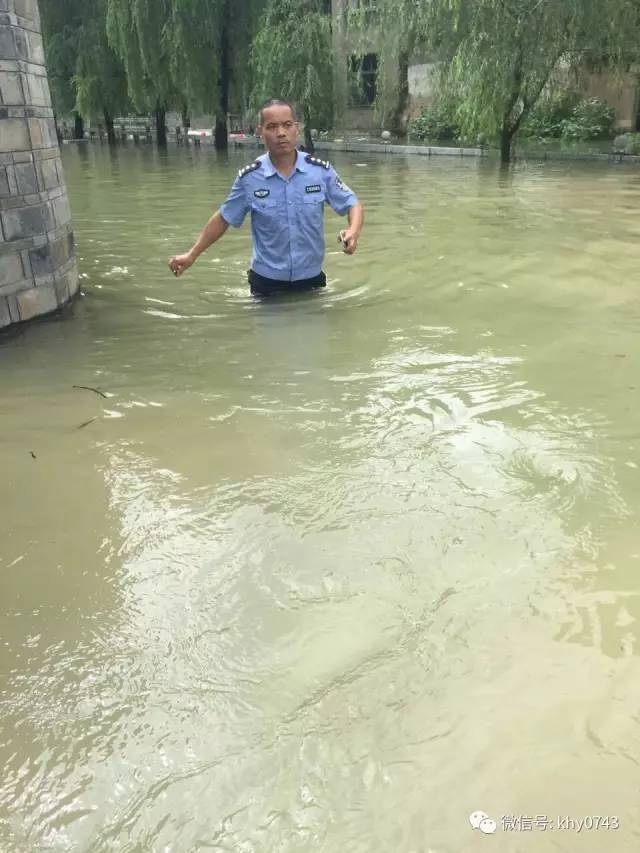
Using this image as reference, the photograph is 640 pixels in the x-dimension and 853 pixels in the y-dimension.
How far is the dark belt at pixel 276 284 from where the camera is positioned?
6.01 m

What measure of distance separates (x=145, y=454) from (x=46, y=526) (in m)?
0.71

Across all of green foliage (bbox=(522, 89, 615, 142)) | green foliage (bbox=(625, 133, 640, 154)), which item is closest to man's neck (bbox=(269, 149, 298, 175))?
green foliage (bbox=(625, 133, 640, 154))

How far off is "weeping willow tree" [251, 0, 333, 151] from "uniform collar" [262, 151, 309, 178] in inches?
775

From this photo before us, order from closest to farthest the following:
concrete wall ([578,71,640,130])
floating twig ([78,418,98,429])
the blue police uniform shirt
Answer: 1. floating twig ([78,418,98,429])
2. the blue police uniform shirt
3. concrete wall ([578,71,640,130])

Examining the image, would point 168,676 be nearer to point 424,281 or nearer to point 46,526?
point 46,526

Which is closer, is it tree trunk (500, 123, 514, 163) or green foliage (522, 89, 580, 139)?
tree trunk (500, 123, 514, 163)

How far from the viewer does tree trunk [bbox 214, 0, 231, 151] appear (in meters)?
24.3

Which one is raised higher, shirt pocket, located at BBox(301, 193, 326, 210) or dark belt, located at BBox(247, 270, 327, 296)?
shirt pocket, located at BBox(301, 193, 326, 210)

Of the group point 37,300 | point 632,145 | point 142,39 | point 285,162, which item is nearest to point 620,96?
point 632,145

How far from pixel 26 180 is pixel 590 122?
22623 millimetres

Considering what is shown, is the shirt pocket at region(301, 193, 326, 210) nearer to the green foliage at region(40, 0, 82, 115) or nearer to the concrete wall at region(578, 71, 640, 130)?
the concrete wall at region(578, 71, 640, 130)

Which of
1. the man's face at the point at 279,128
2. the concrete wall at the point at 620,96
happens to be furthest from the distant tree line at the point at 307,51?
the man's face at the point at 279,128

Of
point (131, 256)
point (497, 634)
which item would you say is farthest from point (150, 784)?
point (131, 256)

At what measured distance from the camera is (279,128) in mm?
5016
